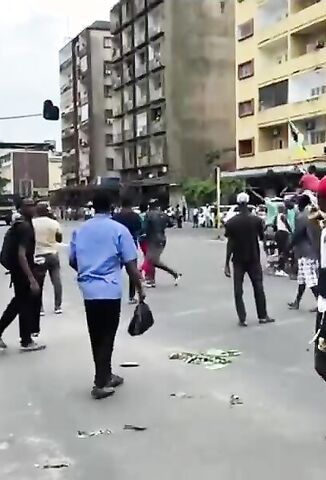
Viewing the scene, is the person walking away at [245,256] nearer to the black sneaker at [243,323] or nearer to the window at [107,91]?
the black sneaker at [243,323]

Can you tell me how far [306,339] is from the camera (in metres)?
8.77

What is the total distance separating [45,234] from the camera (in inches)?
416

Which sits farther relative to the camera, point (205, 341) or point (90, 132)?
point (90, 132)

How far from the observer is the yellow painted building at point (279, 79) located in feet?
141

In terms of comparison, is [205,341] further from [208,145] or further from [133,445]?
[208,145]

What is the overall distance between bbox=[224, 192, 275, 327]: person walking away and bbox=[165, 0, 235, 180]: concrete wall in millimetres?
54720

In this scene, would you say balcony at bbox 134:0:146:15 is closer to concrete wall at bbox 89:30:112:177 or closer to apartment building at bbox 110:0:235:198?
apartment building at bbox 110:0:235:198

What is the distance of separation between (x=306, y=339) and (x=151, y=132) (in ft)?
197

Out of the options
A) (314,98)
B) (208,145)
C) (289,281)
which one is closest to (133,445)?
(289,281)

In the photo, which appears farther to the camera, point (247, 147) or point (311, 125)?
point (247, 147)

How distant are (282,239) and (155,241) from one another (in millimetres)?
3028

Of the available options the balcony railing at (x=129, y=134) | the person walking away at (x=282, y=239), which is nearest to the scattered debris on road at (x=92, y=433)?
the person walking away at (x=282, y=239)

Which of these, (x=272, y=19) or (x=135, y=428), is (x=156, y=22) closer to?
(x=272, y=19)

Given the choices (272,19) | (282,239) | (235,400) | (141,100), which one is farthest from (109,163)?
(235,400)
